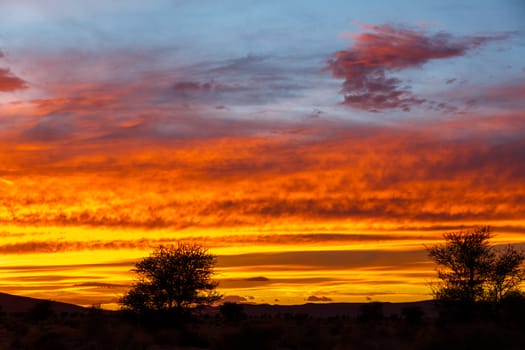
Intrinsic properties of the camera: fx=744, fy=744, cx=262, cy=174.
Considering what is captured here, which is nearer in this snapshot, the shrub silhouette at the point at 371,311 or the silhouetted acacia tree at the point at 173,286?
the silhouetted acacia tree at the point at 173,286

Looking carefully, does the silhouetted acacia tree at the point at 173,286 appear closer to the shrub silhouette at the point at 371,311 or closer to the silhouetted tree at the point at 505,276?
the silhouetted tree at the point at 505,276

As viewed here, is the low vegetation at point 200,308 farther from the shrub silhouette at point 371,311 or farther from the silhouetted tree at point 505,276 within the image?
the shrub silhouette at point 371,311

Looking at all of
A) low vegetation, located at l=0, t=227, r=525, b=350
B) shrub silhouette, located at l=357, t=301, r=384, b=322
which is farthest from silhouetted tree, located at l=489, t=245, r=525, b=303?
shrub silhouette, located at l=357, t=301, r=384, b=322

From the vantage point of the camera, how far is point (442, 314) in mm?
54625

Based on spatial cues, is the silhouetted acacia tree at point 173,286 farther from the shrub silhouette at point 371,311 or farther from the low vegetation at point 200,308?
the shrub silhouette at point 371,311

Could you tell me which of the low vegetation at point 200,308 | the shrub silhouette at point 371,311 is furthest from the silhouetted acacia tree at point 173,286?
the shrub silhouette at point 371,311

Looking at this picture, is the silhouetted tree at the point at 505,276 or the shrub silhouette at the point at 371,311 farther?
the shrub silhouette at the point at 371,311

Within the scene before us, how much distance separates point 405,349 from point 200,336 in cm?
1437

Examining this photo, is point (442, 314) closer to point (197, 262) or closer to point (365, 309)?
point (197, 262)

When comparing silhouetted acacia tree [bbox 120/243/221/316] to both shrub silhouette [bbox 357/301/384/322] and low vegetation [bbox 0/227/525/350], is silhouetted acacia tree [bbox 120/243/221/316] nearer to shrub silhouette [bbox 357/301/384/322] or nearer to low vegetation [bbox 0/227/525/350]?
low vegetation [bbox 0/227/525/350]

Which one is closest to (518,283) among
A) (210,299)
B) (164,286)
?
(210,299)

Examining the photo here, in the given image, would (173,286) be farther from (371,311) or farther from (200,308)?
(371,311)

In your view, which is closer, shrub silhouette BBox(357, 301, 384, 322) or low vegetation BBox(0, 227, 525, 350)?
low vegetation BBox(0, 227, 525, 350)

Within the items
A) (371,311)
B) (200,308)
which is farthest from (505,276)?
(371,311)
